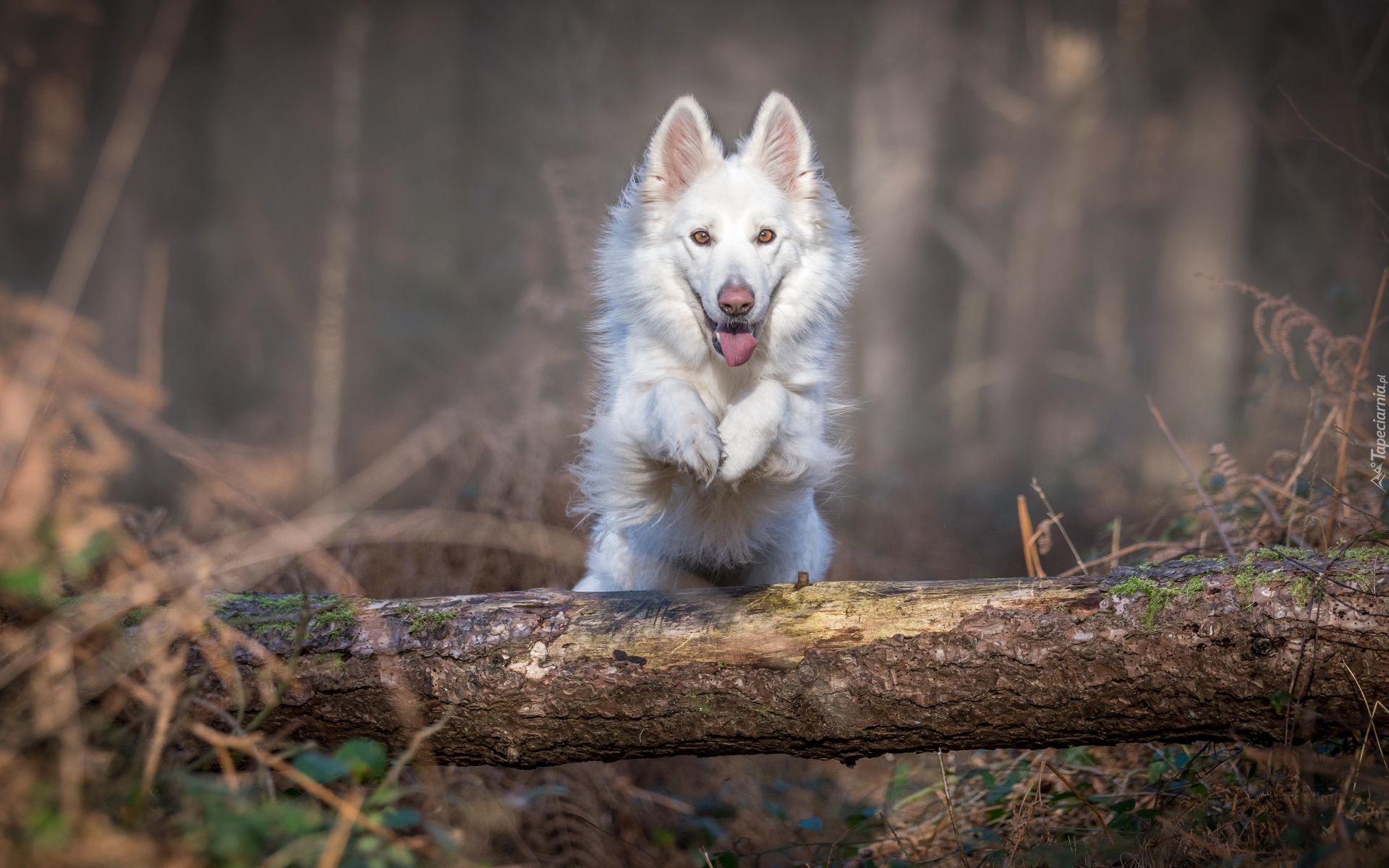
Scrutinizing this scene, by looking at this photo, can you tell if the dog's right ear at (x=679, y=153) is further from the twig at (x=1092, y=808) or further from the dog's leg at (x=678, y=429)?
the twig at (x=1092, y=808)

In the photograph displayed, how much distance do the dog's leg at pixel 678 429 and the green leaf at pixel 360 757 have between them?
5.17 feet

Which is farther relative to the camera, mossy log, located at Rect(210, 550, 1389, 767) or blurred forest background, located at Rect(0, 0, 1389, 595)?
blurred forest background, located at Rect(0, 0, 1389, 595)

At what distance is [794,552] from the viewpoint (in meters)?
4.45

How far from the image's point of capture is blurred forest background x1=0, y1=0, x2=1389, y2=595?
7.71 m

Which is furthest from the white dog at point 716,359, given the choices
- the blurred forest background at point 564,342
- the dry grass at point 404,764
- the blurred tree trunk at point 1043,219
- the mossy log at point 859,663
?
the blurred tree trunk at point 1043,219

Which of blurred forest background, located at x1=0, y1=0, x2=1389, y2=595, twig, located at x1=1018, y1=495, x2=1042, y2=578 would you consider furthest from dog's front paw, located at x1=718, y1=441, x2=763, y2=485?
blurred forest background, located at x1=0, y1=0, x2=1389, y2=595

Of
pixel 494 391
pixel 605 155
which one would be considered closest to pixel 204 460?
pixel 494 391

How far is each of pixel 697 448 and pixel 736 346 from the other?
72 centimetres

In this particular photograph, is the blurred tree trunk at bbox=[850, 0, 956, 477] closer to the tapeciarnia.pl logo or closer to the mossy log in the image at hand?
the tapeciarnia.pl logo

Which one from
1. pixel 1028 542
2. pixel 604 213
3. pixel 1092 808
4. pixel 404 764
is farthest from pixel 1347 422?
pixel 604 213

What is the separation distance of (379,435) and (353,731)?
9.94 m

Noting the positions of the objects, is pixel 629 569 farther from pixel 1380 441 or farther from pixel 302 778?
pixel 1380 441

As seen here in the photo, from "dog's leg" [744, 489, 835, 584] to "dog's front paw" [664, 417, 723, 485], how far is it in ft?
2.87

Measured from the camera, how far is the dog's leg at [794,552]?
4344 millimetres
